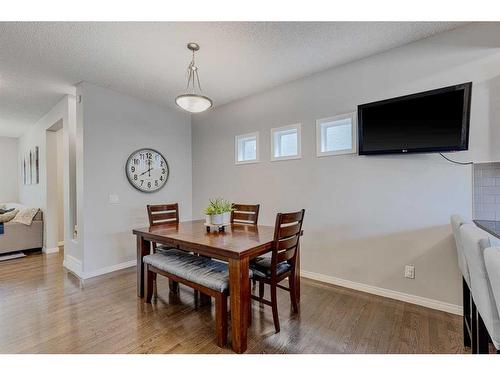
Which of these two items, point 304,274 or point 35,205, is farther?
point 35,205

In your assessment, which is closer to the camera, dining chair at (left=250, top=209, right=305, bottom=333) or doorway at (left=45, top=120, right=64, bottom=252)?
dining chair at (left=250, top=209, right=305, bottom=333)

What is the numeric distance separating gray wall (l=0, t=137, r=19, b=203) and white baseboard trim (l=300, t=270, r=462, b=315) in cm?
781

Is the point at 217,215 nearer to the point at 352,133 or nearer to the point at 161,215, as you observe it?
the point at 161,215

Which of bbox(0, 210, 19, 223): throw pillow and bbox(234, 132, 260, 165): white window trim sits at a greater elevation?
bbox(234, 132, 260, 165): white window trim

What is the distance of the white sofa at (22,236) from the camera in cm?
414

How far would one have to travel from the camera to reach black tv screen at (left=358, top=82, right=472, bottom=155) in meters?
2.09

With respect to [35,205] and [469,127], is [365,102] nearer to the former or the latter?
[469,127]

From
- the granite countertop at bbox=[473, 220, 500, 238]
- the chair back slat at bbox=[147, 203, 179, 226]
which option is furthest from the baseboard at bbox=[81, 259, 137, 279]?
the granite countertop at bbox=[473, 220, 500, 238]

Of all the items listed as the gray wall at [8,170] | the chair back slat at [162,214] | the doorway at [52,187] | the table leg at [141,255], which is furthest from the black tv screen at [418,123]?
the gray wall at [8,170]

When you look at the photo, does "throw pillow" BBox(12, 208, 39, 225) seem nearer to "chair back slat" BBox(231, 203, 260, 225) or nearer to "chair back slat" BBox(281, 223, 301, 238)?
"chair back slat" BBox(231, 203, 260, 225)

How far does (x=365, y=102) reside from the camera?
2.70 meters

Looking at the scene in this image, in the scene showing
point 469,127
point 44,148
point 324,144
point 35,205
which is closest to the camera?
point 469,127

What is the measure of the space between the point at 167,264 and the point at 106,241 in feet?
5.87

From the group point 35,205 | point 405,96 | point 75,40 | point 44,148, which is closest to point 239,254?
point 405,96
